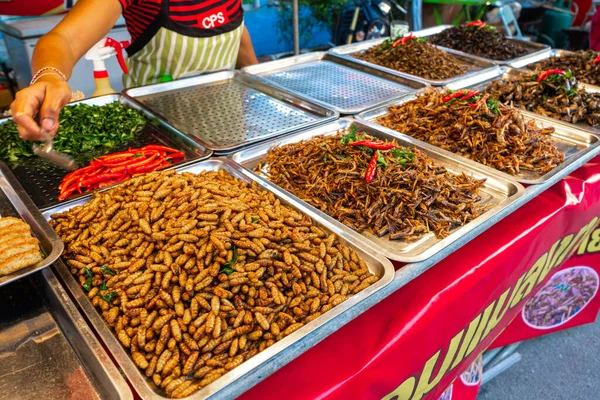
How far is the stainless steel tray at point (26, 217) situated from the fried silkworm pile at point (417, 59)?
2918mm

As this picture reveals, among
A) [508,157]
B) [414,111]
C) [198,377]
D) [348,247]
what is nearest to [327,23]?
[414,111]

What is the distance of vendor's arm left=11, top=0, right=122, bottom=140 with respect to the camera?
1567mm

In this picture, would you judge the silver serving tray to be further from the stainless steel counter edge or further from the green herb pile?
the green herb pile

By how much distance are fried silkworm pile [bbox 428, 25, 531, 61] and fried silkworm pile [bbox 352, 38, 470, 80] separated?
0.36 metres

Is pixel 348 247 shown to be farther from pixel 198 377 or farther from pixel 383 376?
pixel 198 377

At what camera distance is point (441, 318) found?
160cm

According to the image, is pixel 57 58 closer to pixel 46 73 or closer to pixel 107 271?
pixel 46 73

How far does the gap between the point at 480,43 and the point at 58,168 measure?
12.7 ft

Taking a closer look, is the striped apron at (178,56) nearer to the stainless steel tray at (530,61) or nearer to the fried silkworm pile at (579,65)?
the stainless steel tray at (530,61)

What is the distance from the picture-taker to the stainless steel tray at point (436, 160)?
1.63 metres

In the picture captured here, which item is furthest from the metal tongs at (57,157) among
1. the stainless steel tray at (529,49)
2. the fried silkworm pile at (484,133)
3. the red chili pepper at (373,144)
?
the stainless steel tray at (529,49)

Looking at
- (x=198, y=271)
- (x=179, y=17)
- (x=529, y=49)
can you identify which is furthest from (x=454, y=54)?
(x=198, y=271)

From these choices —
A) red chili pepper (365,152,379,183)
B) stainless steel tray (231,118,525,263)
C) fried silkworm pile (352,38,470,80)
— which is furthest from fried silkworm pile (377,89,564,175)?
fried silkworm pile (352,38,470,80)

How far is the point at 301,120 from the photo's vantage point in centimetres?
272
